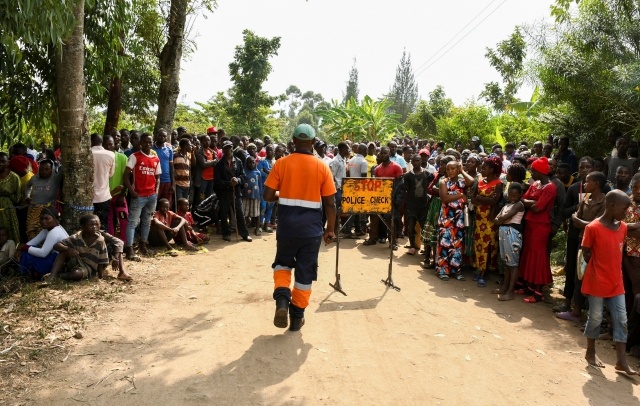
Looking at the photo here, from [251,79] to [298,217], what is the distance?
1121 inches

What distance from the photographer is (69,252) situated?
640 centimetres

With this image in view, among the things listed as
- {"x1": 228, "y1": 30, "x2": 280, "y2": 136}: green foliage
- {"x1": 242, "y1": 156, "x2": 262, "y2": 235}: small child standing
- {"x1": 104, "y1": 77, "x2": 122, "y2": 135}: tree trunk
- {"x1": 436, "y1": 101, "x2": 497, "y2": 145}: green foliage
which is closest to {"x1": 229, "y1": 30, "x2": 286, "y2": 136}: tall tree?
{"x1": 228, "y1": 30, "x2": 280, "y2": 136}: green foliage

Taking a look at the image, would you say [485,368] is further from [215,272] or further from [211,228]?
[211,228]

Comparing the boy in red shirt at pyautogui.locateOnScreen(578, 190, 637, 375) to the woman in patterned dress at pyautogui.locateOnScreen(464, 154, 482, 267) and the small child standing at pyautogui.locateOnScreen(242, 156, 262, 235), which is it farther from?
the small child standing at pyautogui.locateOnScreen(242, 156, 262, 235)

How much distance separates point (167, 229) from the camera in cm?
860

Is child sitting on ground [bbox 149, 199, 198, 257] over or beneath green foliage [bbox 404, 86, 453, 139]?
beneath

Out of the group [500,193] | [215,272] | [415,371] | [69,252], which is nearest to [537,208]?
[500,193]

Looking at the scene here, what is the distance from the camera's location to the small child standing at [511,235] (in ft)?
22.1

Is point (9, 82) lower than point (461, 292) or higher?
higher

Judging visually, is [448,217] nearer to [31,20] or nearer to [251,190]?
[251,190]

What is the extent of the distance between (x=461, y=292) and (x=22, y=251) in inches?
247

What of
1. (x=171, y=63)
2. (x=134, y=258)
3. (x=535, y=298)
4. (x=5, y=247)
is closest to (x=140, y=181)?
(x=134, y=258)

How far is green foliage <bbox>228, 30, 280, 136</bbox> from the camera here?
3156 cm

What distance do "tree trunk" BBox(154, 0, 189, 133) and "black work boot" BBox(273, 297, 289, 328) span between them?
7.46 metres
